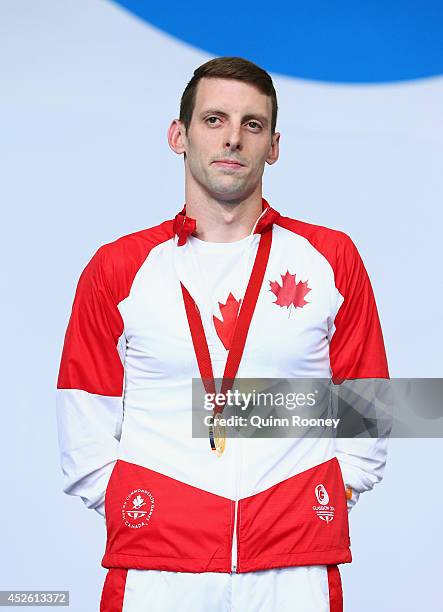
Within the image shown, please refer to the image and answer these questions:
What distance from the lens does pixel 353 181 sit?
12.8 ft

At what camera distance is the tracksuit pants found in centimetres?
250

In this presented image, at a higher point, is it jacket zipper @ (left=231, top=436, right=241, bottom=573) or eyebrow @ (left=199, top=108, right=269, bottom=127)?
eyebrow @ (left=199, top=108, right=269, bottom=127)

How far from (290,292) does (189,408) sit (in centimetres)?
31

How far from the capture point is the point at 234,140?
2.66m

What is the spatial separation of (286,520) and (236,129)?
77cm

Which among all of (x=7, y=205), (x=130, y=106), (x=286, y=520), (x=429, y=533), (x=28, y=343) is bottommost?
(x=286, y=520)

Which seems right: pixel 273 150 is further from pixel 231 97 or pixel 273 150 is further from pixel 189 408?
pixel 189 408

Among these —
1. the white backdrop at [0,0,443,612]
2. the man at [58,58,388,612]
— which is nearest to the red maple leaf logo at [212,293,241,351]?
the man at [58,58,388,612]

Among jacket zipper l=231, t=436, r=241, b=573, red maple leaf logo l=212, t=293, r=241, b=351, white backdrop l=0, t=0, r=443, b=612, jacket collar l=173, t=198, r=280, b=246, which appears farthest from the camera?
white backdrop l=0, t=0, r=443, b=612

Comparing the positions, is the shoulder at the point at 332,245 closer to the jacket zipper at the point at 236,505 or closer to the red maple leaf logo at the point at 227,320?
the red maple leaf logo at the point at 227,320

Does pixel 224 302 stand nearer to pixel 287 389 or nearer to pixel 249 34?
pixel 287 389

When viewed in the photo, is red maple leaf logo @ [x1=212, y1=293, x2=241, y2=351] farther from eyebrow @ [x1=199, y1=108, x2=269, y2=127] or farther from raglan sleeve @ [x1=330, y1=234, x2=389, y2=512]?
eyebrow @ [x1=199, y1=108, x2=269, y2=127]

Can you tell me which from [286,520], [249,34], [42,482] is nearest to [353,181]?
[249,34]

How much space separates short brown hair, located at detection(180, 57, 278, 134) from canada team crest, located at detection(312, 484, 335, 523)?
75cm
